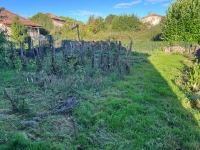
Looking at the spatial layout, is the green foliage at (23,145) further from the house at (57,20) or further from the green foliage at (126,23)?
the house at (57,20)

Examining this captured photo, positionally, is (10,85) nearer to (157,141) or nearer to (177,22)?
(157,141)

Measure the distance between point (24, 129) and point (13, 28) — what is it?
56.0 feet

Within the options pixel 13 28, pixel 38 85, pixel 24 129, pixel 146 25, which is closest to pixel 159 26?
pixel 146 25

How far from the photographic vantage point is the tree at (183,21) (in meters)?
19.8

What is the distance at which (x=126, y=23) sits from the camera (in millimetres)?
31281

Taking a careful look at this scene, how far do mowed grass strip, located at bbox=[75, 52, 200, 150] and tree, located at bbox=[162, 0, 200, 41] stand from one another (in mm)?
16727

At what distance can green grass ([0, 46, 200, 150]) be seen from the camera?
315 cm

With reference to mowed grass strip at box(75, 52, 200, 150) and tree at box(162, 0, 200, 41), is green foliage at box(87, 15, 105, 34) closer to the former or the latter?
tree at box(162, 0, 200, 41)

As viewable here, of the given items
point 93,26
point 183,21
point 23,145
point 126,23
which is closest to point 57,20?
point 93,26

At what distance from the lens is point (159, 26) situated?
26656 millimetres

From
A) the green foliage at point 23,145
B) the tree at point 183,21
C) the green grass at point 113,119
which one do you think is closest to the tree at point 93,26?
the tree at point 183,21

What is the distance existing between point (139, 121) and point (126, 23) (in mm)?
29024

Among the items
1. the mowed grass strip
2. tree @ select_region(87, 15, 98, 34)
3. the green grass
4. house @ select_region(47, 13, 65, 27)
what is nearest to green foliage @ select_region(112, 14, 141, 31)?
tree @ select_region(87, 15, 98, 34)

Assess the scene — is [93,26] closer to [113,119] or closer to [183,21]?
[183,21]
